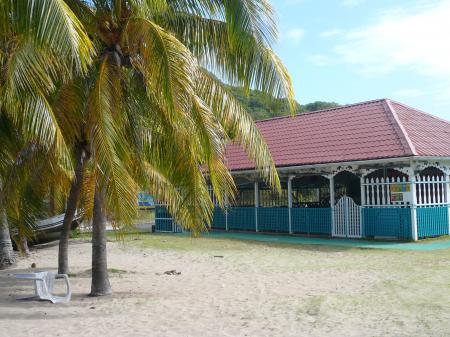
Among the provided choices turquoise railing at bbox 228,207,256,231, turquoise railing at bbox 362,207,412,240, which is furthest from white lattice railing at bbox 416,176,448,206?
turquoise railing at bbox 228,207,256,231

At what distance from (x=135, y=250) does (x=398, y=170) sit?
9.30 meters

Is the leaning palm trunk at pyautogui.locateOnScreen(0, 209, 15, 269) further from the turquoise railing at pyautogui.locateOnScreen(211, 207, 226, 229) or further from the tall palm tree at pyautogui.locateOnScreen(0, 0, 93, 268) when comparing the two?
the turquoise railing at pyautogui.locateOnScreen(211, 207, 226, 229)

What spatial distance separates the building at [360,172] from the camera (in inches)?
739

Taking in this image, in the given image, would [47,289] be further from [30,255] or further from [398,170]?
[398,170]

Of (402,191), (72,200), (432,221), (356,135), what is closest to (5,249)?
(72,200)

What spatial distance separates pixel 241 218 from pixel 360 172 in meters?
6.67

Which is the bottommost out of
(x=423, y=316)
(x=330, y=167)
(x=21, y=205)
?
(x=423, y=316)

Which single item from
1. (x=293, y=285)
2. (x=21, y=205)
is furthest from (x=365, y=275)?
(x=21, y=205)

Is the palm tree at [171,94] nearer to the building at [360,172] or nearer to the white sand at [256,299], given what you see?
the white sand at [256,299]

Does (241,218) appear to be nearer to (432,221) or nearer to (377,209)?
(377,209)

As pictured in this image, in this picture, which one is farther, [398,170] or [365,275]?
[398,170]

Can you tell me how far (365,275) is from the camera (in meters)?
12.3

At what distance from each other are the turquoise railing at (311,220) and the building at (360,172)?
0.04 meters

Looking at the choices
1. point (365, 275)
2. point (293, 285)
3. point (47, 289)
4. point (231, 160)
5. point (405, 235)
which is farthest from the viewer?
point (231, 160)
